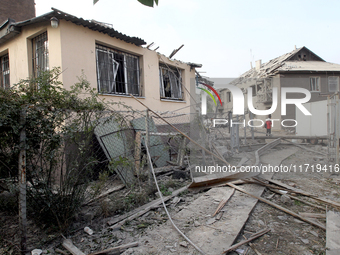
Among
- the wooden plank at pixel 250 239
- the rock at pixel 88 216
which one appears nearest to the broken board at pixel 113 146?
the rock at pixel 88 216

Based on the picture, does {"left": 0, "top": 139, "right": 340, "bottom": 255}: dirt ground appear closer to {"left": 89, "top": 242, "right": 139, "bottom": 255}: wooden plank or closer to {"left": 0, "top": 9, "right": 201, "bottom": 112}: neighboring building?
{"left": 89, "top": 242, "right": 139, "bottom": 255}: wooden plank

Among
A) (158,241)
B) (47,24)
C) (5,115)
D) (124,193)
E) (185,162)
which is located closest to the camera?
(5,115)

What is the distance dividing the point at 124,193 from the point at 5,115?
8.34 feet

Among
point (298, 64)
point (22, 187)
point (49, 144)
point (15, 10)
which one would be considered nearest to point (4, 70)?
point (15, 10)

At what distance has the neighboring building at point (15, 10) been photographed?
10625 mm

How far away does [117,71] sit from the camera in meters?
7.45

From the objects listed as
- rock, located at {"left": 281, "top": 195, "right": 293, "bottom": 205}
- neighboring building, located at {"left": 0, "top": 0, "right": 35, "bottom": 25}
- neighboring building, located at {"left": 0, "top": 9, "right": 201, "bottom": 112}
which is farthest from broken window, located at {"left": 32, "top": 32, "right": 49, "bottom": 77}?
rock, located at {"left": 281, "top": 195, "right": 293, "bottom": 205}

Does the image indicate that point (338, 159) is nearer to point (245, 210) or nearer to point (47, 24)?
point (245, 210)

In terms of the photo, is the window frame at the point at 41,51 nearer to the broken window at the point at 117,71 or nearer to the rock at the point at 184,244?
the broken window at the point at 117,71

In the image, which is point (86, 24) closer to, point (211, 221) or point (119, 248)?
point (119, 248)

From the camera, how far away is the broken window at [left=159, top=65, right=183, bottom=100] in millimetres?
9320

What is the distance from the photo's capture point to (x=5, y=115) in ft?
7.71

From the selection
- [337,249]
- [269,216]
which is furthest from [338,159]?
[337,249]

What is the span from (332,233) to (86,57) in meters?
6.63
